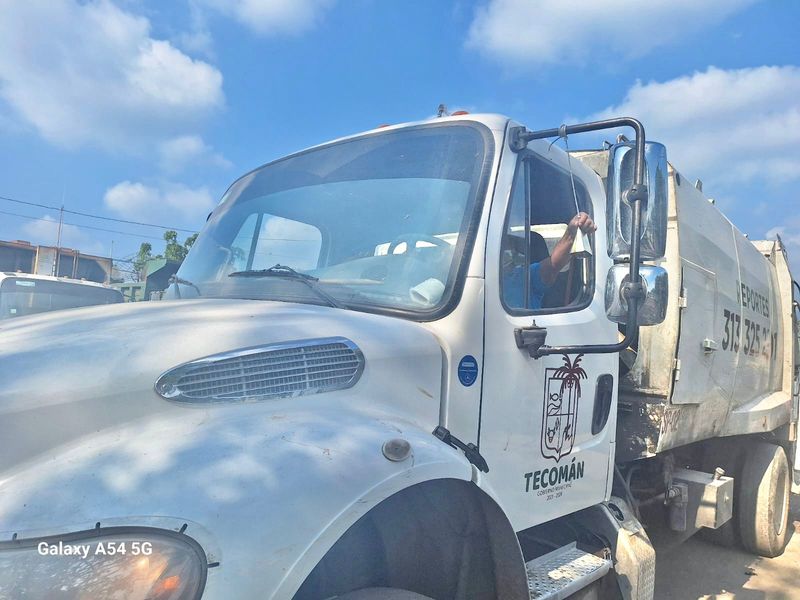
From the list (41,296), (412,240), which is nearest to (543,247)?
(412,240)

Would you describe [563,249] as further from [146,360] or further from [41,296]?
[41,296]

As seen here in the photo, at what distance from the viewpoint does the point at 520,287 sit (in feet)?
8.32

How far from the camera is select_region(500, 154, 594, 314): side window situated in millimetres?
2494

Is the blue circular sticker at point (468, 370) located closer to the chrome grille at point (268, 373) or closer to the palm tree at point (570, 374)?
the chrome grille at point (268, 373)

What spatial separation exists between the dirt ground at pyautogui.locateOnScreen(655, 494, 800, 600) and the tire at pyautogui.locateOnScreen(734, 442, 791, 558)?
0.54 feet

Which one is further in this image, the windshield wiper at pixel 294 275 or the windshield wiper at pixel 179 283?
the windshield wiper at pixel 179 283

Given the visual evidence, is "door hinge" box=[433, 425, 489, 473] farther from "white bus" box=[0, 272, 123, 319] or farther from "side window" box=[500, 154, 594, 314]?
"white bus" box=[0, 272, 123, 319]

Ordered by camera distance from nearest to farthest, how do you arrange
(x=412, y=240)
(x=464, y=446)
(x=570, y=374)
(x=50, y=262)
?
(x=464, y=446), (x=412, y=240), (x=570, y=374), (x=50, y=262)

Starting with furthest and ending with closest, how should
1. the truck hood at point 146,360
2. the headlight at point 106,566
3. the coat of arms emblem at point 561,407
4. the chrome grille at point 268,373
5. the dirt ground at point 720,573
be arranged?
1. the dirt ground at point 720,573
2. the coat of arms emblem at point 561,407
3. the chrome grille at point 268,373
4. the truck hood at point 146,360
5. the headlight at point 106,566

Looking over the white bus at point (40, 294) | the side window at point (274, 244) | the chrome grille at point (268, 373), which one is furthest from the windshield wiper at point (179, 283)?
the white bus at point (40, 294)

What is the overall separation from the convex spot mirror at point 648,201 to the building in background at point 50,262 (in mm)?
16972

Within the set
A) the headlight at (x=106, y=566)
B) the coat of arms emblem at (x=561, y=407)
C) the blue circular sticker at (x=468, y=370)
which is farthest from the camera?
the coat of arms emblem at (x=561, y=407)

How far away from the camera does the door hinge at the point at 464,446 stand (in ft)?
6.83
